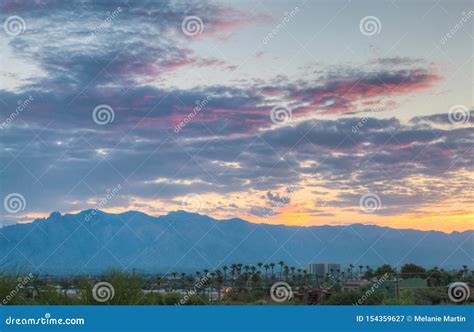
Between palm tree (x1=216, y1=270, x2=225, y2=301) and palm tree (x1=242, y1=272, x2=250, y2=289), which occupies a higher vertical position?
palm tree (x1=242, y1=272, x2=250, y2=289)

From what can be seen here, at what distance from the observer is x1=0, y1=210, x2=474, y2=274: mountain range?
44.8ft

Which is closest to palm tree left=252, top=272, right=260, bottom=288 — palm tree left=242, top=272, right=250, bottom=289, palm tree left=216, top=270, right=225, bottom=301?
palm tree left=242, top=272, right=250, bottom=289

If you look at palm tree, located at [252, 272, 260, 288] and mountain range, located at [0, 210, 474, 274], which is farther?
palm tree, located at [252, 272, 260, 288]

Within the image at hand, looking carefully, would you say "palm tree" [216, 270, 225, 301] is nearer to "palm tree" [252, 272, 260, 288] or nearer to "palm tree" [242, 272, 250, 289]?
"palm tree" [242, 272, 250, 289]

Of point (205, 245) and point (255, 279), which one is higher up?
point (205, 245)

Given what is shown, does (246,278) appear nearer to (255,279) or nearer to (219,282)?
(255,279)

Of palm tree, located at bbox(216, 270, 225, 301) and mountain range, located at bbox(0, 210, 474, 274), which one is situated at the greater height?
mountain range, located at bbox(0, 210, 474, 274)

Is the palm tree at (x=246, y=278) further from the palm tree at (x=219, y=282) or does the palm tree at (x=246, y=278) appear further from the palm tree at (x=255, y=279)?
the palm tree at (x=219, y=282)

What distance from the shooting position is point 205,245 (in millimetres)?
21609

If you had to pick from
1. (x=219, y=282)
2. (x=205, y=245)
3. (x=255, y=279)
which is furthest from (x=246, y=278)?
(x=205, y=245)

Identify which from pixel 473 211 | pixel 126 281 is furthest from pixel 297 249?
pixel 126 281
